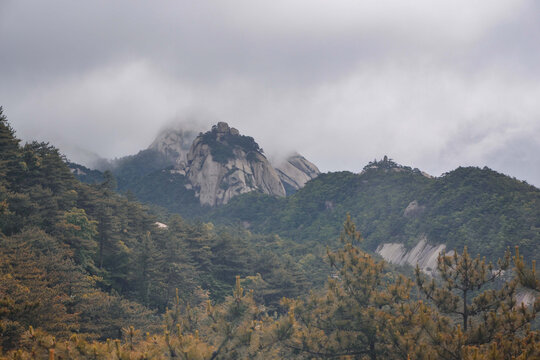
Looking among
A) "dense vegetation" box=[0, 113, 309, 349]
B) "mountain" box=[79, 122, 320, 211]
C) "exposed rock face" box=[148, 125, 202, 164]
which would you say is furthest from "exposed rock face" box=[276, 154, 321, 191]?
"dense vegetation" box=[0, 113, 309, 349]

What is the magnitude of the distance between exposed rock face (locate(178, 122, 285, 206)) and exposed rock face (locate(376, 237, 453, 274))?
5473cm

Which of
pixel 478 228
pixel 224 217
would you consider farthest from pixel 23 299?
pixel 224 217

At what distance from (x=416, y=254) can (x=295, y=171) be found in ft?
294

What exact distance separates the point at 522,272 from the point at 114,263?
26.2 metres

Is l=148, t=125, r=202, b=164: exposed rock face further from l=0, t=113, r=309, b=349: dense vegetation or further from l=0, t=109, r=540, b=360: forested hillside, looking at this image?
l=0, t=109, r=540, b=360: forested hillside

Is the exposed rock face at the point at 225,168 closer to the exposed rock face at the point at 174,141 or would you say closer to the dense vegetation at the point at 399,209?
the dense vegetation at the point at 399,209

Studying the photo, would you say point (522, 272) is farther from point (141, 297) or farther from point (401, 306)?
point (141, 297)

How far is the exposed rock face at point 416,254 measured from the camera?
4884cm

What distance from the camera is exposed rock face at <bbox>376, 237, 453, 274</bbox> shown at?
48844 millimetres

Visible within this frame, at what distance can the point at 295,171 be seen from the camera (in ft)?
462

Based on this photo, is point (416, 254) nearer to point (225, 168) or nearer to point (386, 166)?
point (386, 166)

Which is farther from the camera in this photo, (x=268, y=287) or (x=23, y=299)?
(x=268, y=287)

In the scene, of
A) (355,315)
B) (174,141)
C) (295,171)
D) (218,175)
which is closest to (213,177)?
(218,175)

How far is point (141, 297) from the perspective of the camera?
2619 cm
